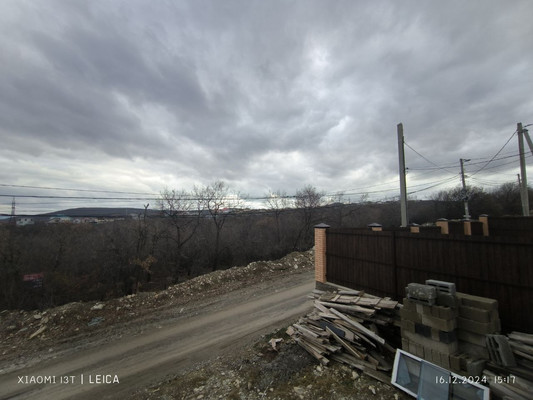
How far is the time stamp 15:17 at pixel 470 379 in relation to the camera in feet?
10.7

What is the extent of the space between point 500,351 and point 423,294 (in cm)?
107

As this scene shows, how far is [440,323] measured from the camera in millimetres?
3799

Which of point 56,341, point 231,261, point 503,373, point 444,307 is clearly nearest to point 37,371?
point 56,341

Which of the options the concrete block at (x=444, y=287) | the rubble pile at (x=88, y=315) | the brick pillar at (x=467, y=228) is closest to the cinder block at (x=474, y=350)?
the concrete block at (x=444, y=287)

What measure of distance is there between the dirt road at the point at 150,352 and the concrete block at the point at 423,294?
13.5 feet

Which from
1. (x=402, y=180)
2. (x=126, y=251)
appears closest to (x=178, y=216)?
(x=126, y=251)

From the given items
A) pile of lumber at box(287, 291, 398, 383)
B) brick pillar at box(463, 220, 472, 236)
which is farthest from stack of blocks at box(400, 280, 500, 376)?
brick pillar at box(463, 220, 472, 236)

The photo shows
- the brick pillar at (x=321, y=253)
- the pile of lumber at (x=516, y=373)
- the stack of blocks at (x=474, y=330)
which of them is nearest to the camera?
the pile of lumber at (x=516, y=373)

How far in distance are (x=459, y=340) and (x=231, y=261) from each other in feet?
69.7

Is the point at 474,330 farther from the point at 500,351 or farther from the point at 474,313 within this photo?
the point at 500,351

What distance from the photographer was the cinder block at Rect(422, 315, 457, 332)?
12.2 feet

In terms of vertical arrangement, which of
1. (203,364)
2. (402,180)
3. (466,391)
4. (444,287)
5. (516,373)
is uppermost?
(402,180)

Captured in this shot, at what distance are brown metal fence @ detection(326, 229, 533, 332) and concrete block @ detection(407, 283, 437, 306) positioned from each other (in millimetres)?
1221

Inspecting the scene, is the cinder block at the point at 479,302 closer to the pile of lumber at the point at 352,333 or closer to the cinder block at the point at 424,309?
the cinder block at the point at 424,309
